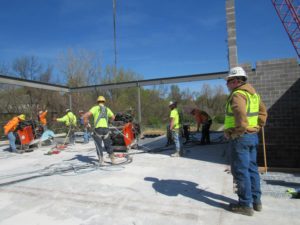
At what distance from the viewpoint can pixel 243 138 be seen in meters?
3.47

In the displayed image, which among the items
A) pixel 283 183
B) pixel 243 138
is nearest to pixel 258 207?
pixel 243 138

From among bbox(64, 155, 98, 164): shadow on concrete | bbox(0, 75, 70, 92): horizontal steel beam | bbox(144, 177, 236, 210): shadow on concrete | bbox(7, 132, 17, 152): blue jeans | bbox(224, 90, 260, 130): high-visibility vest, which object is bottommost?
bbox(144, 177, 236, 210): shadow on concrete

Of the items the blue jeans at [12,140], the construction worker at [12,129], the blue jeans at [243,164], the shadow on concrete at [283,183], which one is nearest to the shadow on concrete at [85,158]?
the construction worker at [12,129]

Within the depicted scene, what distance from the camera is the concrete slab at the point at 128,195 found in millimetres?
3525

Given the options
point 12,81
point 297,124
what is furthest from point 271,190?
point 12,81

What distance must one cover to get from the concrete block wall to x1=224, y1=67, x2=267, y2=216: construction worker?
9.90 ft

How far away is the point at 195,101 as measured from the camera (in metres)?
29.6

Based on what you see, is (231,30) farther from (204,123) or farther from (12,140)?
(12,140)

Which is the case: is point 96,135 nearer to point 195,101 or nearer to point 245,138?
point 245,138

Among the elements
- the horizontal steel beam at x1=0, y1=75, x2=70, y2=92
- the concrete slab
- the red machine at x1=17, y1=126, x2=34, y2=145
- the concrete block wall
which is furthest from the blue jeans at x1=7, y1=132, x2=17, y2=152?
the concrete block wall

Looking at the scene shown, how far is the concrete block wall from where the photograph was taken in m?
6.16

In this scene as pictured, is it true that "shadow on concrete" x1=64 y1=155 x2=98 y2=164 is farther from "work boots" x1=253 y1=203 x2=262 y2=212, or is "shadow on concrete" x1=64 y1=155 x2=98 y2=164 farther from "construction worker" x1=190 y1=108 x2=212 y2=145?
"work boots" x1=253 y1=203 x2=262 y2=212

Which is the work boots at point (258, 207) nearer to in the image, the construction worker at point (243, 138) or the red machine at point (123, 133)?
the construction worker at point (243, 138)

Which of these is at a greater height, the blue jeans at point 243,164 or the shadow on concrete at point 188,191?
the blue jeans at point 243,164
